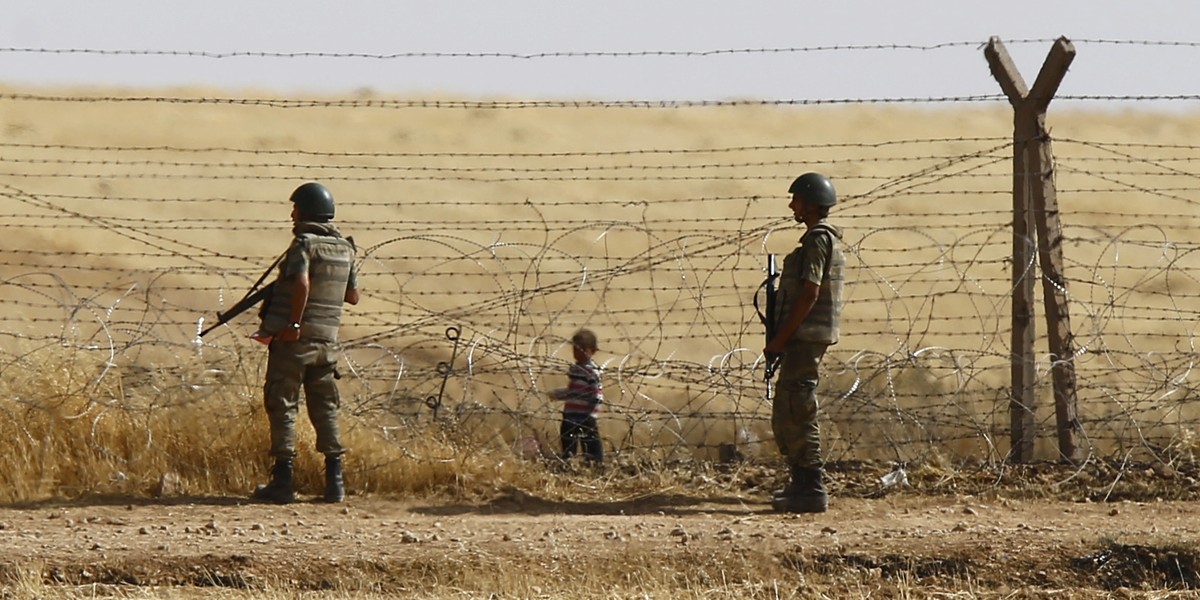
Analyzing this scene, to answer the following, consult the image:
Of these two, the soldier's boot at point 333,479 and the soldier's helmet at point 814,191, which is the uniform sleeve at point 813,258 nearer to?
the soldier's helmet at point 814,191

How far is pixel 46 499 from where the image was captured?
7.38 metres

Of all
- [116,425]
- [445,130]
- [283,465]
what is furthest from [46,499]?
[445,130]

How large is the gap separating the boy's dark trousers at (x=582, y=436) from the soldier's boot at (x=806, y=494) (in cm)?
111

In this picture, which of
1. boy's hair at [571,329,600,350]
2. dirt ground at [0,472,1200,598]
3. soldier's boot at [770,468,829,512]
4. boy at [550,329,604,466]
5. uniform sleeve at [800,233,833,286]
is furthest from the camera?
boy's hair at [571,329,600,350]

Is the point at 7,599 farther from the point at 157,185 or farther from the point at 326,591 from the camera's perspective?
the point at 157,185

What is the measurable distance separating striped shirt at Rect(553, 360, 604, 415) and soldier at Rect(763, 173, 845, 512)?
1.09 meters

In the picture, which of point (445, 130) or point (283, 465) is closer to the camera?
point (283, 465)

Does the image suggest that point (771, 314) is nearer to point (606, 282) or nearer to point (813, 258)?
point (813, 258)

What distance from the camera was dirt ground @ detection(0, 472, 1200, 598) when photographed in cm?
610

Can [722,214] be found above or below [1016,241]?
above

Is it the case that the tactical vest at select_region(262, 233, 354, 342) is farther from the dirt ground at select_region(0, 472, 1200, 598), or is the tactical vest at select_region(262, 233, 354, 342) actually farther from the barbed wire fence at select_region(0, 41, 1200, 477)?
the dirt ground at select_region(0, 472, 1200, 598)

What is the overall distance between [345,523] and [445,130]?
34.6 meters

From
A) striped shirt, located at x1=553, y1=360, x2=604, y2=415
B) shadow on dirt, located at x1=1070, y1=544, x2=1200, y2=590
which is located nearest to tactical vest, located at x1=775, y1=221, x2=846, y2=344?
striped shirt, located at x1=553, y1=360, x2=604, y2=415

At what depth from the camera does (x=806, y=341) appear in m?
7.02
